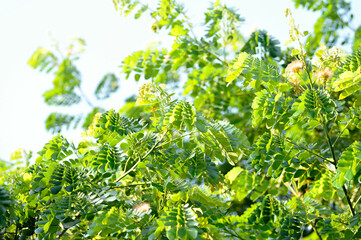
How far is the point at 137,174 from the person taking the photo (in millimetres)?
1729

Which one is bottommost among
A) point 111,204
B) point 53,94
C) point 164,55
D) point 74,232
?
point 74,232

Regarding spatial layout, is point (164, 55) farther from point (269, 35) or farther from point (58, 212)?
point (58, 212)

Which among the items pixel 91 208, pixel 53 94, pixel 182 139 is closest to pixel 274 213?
pixel 182 139

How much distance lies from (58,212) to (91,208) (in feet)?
0.39

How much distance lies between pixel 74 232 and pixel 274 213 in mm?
860

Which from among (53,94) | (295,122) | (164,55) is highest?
(164,55)

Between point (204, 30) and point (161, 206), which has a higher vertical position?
point (204, 30)

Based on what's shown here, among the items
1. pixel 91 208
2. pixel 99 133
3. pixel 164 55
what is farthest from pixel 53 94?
pixel 91 208

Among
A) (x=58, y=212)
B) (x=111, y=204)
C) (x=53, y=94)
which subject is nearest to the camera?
(x=58, y=212)

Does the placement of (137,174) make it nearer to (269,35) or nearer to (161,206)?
(161,206)

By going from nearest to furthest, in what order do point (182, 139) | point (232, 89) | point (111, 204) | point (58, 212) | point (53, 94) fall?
point (58, 212)
point (182, 139)
point (111, 204)
point (53, 94)
point (232, 89)

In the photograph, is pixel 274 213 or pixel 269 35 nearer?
pixel 274 213

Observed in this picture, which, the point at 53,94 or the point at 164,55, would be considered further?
the point at 164,55

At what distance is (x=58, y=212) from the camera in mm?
1389
